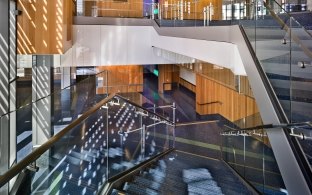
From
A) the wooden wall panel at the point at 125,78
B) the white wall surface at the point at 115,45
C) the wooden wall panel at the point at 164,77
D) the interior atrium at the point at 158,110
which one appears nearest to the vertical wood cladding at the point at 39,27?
the interior atrium at the point at 158,110

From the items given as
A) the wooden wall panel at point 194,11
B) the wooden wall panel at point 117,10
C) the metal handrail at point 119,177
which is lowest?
A: the metal handrail at point 119,177

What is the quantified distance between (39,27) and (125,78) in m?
10.1

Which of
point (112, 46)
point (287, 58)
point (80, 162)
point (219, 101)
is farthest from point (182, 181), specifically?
point (219, 101)

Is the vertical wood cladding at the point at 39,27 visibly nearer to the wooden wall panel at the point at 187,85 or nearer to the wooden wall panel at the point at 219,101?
the wooden wall panel at the point at 219,101

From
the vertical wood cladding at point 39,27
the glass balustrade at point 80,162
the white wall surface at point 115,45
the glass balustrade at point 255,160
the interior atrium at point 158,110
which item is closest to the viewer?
the glass balustrade at point 80,162

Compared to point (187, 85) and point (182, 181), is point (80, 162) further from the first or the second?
point (187, 85)

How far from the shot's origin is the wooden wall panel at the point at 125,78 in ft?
54.3

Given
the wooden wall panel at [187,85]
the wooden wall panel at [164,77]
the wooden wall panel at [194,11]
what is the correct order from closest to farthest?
1. the wooden wall panel at [194,11]
2. the wooden wall panel at [187,85]
3. the wooden wall panel at [164,77]

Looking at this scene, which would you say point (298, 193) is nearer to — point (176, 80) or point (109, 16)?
point (109, 16)

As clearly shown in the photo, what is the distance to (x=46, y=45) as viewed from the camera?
7023 millimetres

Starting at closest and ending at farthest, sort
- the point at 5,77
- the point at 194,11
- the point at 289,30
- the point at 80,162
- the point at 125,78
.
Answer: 1. the point at 289,30
2. the point at 80,162
3. the point at 5,77
4. the point at 194,11
5. the point at 125,78

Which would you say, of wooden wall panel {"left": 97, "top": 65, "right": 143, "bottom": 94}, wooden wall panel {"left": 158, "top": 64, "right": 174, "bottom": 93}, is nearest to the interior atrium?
wooden wall panel {"left": 97, "top": 65, "right": 143, "bottom": 94}

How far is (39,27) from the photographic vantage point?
22.9 feet

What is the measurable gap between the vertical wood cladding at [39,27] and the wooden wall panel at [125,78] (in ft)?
30.0
